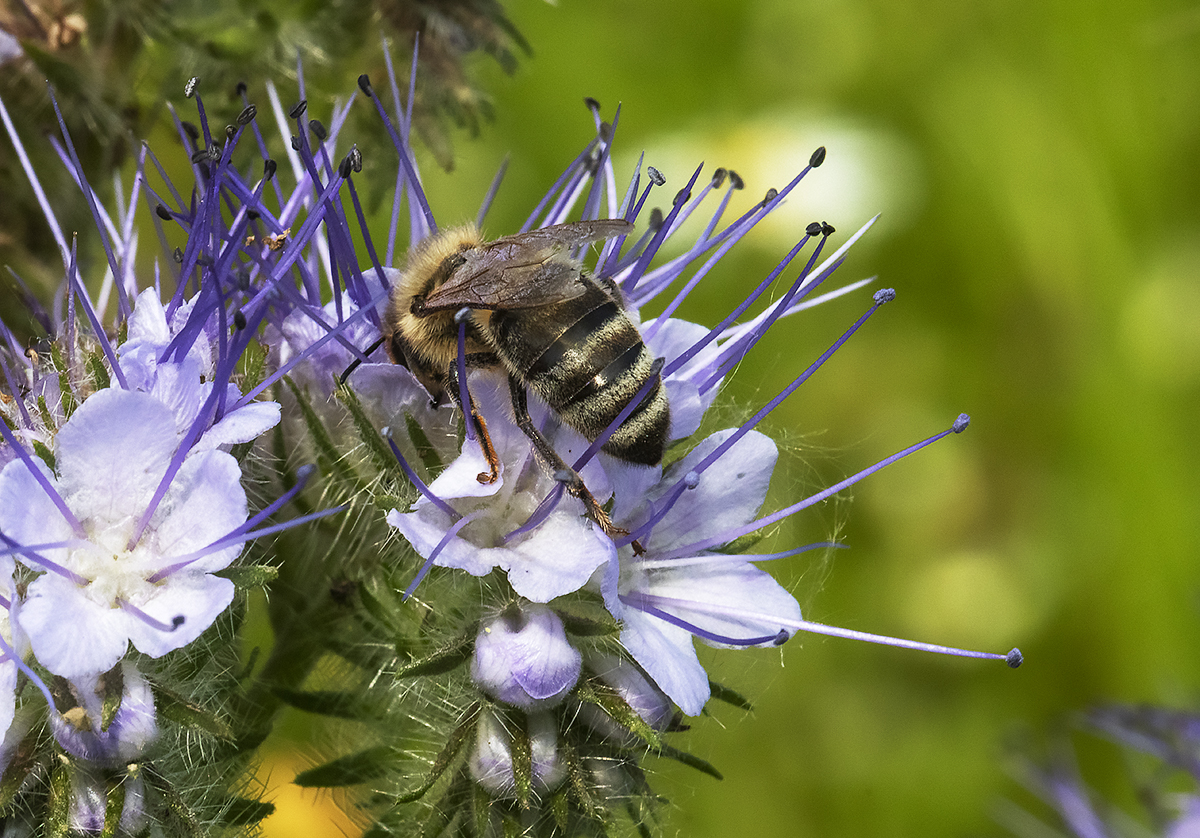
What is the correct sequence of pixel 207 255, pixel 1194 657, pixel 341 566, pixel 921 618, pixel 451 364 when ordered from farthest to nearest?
pixel 921 618 → pixel 1194 657 → pixel 341 566 → pixel 451 364 → pixel 207 255

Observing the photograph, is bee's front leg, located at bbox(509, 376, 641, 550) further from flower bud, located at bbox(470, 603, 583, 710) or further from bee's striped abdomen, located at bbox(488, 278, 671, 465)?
flower bud, located at bbox(470, 603, 583, 710)

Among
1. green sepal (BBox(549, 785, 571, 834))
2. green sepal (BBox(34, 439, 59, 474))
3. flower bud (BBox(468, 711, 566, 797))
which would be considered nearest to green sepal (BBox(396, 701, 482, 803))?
flower bud (BBox(468, 711, 566, 797))

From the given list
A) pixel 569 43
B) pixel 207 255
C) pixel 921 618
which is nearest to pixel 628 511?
pixel 207 255

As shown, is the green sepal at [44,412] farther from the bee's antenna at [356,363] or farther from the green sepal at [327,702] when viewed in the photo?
the green sepal at [327,702]

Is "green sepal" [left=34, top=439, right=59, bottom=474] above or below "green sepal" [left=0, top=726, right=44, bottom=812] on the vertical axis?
above

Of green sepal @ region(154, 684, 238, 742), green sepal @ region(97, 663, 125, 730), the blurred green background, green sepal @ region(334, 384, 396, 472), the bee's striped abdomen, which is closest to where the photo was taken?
green sepal @ region(97, 663, 125, 730)

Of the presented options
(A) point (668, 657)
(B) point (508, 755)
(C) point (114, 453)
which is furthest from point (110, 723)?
(A) point (668, 657)

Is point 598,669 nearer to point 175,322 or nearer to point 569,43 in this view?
point 175,322
